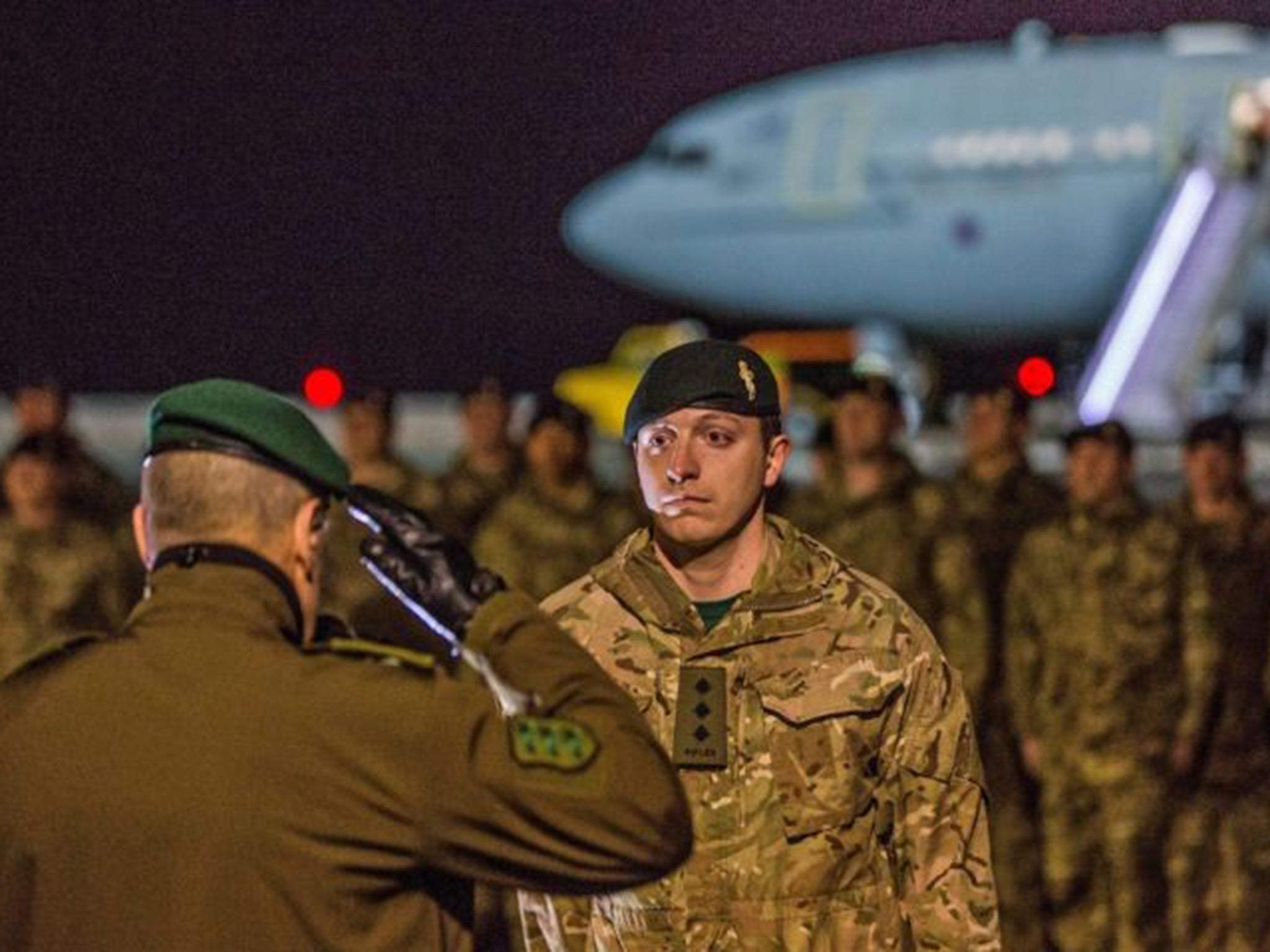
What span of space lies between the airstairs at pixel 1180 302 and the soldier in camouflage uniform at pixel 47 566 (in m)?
12.9

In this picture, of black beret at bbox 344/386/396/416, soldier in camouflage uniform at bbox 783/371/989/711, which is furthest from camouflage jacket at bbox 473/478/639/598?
soldier in camouflage uniform at bbox 783/371/989/711

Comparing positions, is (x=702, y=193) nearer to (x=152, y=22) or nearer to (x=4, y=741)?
(x=152, y=22)

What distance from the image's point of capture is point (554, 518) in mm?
8477

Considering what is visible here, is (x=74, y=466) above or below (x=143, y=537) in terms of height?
above

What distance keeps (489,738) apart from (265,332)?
30.1 meters

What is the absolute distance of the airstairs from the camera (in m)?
19.7

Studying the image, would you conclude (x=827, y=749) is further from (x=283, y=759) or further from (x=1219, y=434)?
(x=1219, y=434)

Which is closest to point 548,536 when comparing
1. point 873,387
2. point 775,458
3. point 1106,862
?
point 873,387

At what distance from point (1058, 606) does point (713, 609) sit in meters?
4.02

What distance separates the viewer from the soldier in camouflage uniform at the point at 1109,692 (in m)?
7.34

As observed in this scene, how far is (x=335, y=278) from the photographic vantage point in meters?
36.5

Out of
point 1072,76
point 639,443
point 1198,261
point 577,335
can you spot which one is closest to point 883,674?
point 639,443

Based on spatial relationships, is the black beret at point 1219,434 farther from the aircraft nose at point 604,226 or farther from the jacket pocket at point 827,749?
the aircraft nose at point 604,226

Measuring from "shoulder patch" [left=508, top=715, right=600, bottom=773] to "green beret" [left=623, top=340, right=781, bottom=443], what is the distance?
145 centimetres
